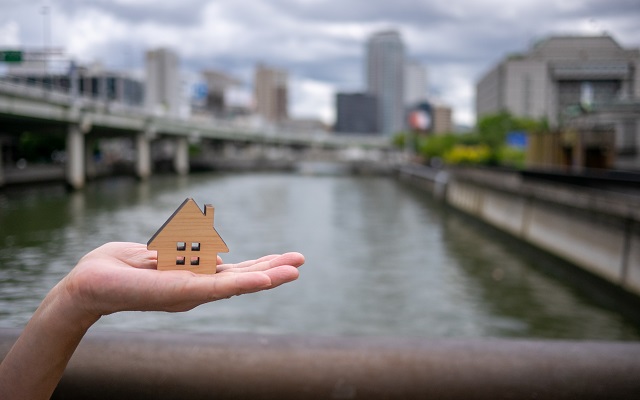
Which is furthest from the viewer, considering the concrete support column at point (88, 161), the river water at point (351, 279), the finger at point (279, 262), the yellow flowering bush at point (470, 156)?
the concrete support column at point (88, 161)

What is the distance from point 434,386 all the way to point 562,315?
1698 centimetres

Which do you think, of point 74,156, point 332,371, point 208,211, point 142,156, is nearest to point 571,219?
point 332,371

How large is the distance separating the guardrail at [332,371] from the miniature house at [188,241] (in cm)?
133

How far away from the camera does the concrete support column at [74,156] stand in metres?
63.7

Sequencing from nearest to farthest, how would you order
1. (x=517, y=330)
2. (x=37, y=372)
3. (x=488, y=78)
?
1. (x=37, y=372)
2. (x=517, y=330)
3. (x=488, y=78)

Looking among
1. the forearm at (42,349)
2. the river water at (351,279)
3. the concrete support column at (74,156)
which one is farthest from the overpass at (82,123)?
the forearm at (42,349)

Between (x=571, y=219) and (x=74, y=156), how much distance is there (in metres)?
50.0

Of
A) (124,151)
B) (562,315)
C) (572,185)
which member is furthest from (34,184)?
(124,151)

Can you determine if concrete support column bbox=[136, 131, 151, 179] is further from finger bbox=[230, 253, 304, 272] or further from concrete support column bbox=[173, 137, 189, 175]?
finger bbox=[230, 253, 304, 272]

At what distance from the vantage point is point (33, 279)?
10.8 meters

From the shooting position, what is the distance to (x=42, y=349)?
88.6 inches

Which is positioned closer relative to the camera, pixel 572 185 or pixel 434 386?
pixel 434 386

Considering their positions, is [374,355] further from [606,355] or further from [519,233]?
[519,233]

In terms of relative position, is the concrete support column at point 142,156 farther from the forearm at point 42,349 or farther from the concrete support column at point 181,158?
the forearm at point 42,349
